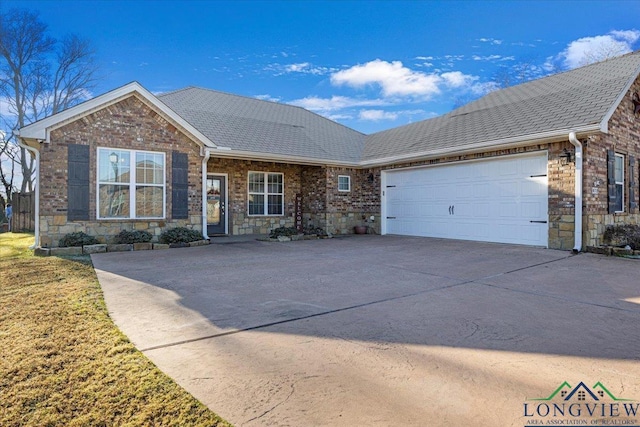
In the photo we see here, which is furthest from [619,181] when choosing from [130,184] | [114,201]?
[114,201]

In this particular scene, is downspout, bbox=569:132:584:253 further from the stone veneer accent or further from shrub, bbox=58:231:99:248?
shrub, bbox=58:231:99:248

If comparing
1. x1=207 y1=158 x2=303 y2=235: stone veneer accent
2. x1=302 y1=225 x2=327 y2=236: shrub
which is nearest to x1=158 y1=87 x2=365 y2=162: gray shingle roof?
x1=207 y1=158 x2=303 y2=235: stone veneer accent

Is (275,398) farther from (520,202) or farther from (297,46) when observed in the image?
(297,46)

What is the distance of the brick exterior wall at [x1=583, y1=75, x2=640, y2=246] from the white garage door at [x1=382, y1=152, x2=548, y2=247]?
90 centimetres

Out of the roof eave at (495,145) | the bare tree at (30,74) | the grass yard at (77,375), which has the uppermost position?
the bare tree at (30,74)

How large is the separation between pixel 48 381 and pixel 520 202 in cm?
1052

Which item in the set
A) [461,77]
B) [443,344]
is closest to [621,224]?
[443,344]

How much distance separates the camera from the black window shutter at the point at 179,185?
419 inches

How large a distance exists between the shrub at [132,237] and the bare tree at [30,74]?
55.6ft

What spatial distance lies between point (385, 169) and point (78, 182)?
971cm

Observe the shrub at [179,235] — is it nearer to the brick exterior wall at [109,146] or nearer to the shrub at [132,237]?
the brick exterior wall at [109,146]

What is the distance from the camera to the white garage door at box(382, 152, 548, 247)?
9.91 metres

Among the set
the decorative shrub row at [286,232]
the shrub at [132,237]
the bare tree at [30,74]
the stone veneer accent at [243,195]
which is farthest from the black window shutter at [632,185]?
the bare tree at [30,74]

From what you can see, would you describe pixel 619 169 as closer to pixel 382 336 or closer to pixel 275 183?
pixel 382 336
